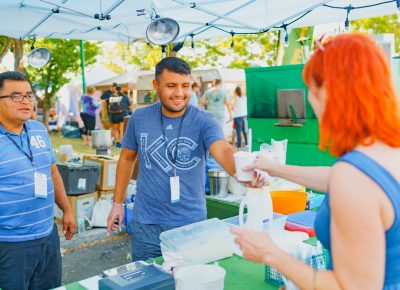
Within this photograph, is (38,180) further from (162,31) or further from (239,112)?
(239,112)

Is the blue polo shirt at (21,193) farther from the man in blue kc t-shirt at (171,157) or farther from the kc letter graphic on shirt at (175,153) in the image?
the kc letter graphic on shirt at (175,153)

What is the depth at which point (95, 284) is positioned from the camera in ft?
6.24

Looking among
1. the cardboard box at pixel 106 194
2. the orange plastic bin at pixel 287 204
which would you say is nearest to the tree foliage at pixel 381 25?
the cardboard box at pixel 106 194

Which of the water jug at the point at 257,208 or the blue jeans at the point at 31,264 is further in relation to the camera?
the blue jeans at the point at 31,264

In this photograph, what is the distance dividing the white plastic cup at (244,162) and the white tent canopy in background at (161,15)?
423 centimetres

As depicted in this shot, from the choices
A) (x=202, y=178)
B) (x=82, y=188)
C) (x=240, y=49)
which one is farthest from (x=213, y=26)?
(x=240, y=49)

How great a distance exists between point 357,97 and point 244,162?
39.1 inches

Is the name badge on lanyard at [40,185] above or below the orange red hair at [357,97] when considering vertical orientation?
below

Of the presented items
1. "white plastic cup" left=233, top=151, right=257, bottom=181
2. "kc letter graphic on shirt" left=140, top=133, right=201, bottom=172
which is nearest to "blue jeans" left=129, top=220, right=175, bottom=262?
"kc letter graphic on shirt" left=140, top=133, right=201, bottom=172

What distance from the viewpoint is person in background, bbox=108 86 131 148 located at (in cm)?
1184

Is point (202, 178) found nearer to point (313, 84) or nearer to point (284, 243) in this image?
point (284, 243)

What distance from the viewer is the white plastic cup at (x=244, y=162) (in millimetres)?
2023

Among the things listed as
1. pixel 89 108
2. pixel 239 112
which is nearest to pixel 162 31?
pixel 239 112

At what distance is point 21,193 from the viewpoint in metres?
2.58
